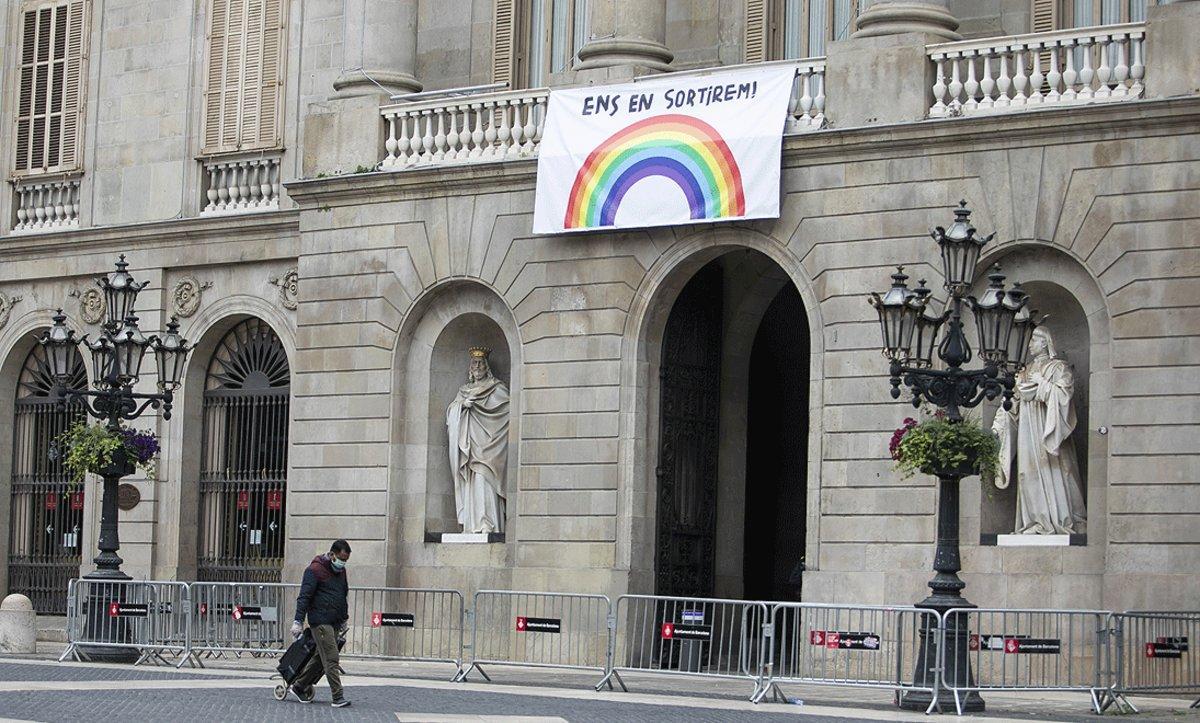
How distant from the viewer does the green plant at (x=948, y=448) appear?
25.0 meters

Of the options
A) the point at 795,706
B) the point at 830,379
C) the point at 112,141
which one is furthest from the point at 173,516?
the point at 795,706

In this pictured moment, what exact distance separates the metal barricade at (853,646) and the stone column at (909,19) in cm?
760

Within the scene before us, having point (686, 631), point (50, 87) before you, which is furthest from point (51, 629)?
point (686, 631)

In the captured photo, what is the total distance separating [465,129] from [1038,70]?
8836 millimetres

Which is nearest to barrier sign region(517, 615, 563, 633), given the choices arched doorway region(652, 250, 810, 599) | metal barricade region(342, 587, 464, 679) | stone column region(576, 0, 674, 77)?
metal barricade region(342, 587, 464, 679)

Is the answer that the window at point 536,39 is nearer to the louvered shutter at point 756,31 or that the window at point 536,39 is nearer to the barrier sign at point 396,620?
the louvered shutter at point 756,31

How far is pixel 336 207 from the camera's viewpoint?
34969 mm

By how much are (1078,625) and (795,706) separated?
3507mm

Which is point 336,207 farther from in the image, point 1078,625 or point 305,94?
point 1078,625

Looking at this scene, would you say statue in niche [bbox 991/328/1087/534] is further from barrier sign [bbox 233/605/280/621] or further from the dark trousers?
barrier sign [bbox 233/605/280/621]

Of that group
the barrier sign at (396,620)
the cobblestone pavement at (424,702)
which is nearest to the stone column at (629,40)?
the barrier sign at (396,620)

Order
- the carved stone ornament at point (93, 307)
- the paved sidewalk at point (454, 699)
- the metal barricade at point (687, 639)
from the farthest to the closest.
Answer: the carved stone ornament at point (93, 307)
the metal barricade at point (687, 639)
the paved sidewalk at point (454, 699)

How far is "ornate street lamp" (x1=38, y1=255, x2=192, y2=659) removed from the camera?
101 ft

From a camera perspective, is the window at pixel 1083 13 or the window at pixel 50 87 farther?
the window at pixel 50 87
